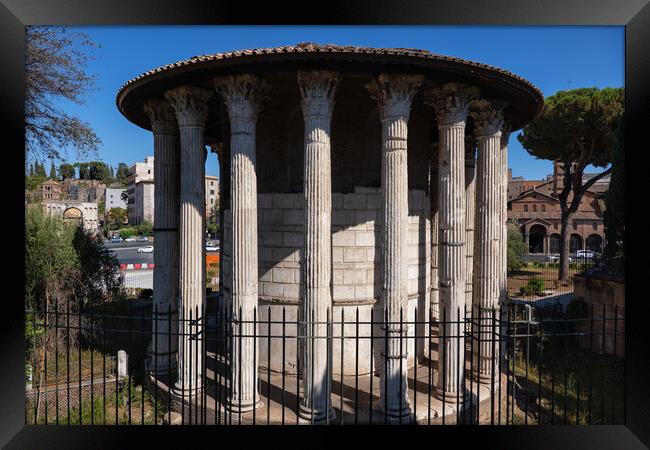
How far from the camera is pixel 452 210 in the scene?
671 cm

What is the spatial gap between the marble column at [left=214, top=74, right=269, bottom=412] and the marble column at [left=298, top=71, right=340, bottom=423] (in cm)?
85

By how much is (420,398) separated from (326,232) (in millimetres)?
3270

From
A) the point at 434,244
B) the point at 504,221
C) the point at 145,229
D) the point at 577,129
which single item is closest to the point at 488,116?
the point at 504,221

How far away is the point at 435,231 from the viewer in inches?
412

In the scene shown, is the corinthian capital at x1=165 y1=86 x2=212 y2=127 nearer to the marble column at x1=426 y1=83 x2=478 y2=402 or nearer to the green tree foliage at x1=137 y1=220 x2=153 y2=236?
the marble column at x1=426 y1=83 x2=478 y2=402

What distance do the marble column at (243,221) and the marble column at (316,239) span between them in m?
0.85

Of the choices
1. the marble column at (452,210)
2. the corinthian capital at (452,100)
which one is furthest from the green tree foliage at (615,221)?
the marble column at (452,210)

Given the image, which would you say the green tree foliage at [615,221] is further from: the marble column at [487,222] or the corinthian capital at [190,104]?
the corinthian capital at [190,104]

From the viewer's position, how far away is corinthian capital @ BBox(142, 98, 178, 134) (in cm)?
769

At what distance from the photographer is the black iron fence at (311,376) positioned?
18.6 ft
